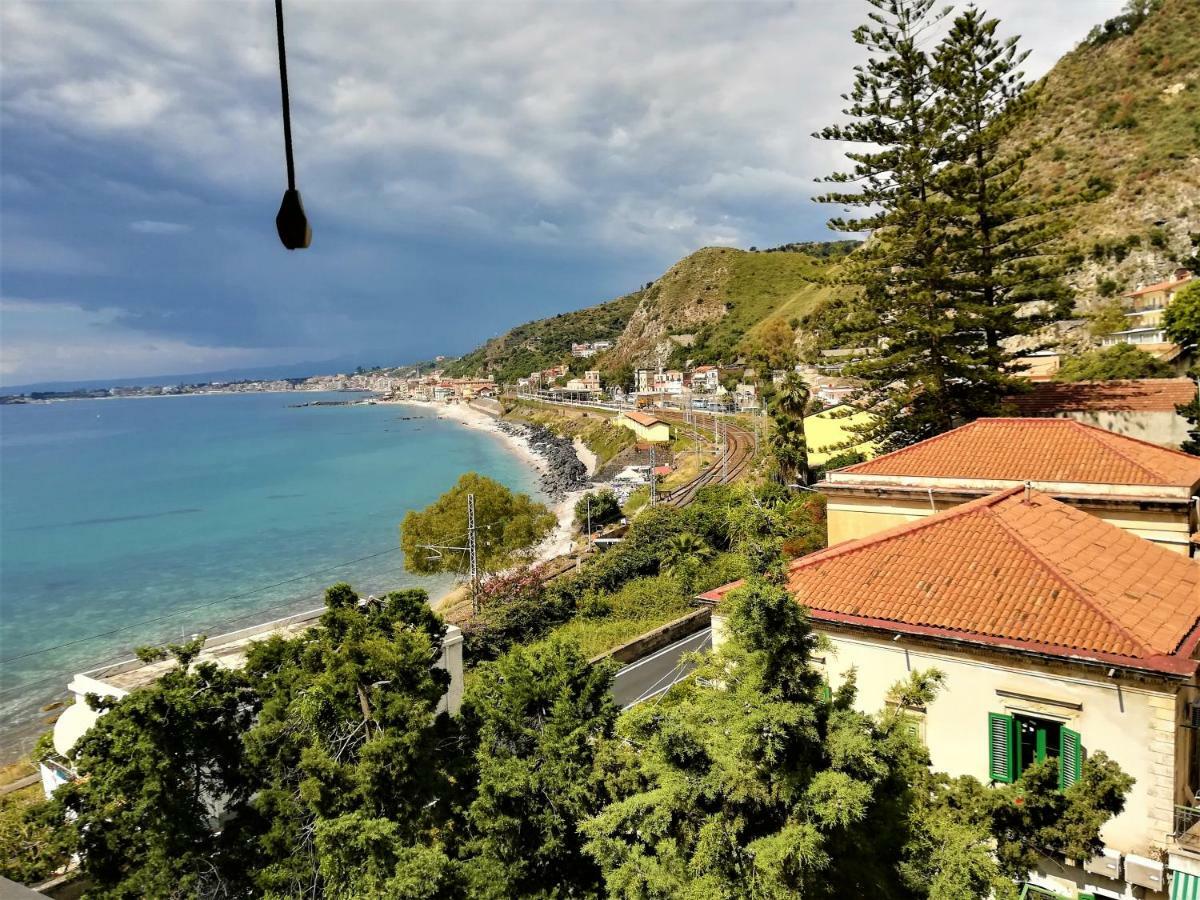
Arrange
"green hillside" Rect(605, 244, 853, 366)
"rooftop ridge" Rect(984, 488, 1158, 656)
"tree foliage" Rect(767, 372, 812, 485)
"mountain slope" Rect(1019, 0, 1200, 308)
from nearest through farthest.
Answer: "rooftop ridge" Rect(984, 488, 1158, 656), "tree foliage" Rect(767, 372, 812, 485), "mountain slope" Rect(1019, 0, 1200, 308), "green hillside" Rect(605, 244, 853, 366)

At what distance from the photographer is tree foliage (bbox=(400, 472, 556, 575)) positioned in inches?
975

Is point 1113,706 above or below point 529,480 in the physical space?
above

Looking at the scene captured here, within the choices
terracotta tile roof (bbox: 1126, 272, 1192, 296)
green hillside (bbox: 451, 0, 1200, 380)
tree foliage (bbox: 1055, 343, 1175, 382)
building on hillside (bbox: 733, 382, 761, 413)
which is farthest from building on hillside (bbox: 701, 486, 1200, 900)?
building on hillside (bbox: 733, 382, 761, 413)

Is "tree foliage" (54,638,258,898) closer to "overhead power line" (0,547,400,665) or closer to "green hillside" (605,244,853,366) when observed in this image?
"overhead power line" (0,547,400,665)

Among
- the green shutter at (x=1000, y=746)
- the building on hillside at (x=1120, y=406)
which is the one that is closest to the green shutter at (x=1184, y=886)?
the green shutter at (x=1000, y=746)

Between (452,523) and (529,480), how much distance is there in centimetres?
3553

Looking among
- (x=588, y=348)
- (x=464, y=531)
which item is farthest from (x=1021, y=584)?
(x=588, y=348)

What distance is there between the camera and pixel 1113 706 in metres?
6.19

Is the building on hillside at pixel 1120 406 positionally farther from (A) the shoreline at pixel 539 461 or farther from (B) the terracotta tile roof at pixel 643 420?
(B) the terracotta tile roof at pixel 643 420

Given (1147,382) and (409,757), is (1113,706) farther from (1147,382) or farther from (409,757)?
(1147,382)

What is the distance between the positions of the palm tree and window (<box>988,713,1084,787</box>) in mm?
14418

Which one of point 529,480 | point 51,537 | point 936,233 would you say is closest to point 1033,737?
point 936,233

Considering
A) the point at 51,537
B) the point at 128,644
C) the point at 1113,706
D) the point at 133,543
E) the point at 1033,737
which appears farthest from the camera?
the point at 51,537

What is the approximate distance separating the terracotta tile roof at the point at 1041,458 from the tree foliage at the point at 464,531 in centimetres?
1540
